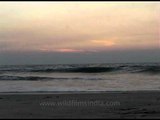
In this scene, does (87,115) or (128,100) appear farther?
(128,100)

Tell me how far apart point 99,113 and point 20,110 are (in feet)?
8.32

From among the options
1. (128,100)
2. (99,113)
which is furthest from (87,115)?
(128,100)

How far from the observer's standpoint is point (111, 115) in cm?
980

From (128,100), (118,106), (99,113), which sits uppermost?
(99,113)

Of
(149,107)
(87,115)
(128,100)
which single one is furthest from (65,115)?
(128,100)

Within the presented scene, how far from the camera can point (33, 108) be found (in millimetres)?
11477

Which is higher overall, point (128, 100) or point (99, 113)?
point (99, 113)

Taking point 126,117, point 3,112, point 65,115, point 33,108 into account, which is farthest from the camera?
point 33,108

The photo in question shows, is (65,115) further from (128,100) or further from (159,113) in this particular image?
(128,100)

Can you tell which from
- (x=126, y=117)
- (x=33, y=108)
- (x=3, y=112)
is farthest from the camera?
(x=33, y=108)

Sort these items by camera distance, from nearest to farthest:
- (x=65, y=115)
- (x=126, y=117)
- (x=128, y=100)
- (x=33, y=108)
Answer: (x=126, y=117) < (x=65, y=115) < (x=33, y=108) < (x=128, y=100)

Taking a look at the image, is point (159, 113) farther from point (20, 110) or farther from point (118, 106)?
point (20, 110)

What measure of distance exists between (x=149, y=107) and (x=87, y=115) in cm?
240

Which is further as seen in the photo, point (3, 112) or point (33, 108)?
point (33, 108)
